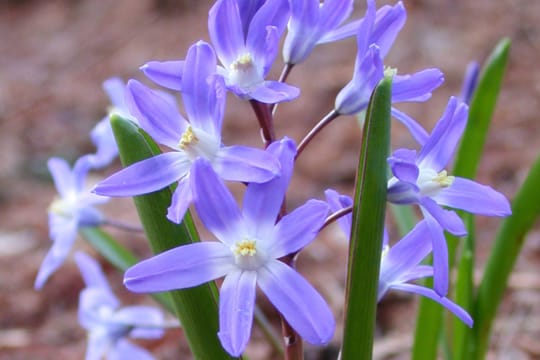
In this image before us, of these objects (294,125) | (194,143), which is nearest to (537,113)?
(294,125)

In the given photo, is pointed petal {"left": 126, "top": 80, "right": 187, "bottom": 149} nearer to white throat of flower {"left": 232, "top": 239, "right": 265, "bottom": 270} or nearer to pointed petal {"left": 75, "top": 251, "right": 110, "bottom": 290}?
white throat of flower {"left": 232, "top": 239, "right": 265, "bottom": 270}

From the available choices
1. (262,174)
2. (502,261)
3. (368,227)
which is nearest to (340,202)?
(368,227)

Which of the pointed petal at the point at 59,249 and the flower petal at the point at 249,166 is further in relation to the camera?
the pointed petal at the point at 59,249

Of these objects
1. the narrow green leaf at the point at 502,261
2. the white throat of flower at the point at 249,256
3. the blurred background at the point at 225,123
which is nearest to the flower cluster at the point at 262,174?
the white throat of flower at the point at 249,256

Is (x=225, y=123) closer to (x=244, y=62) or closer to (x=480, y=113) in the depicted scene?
(x=480, y=113)

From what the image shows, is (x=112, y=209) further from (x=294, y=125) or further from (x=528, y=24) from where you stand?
(x=528, y=24)

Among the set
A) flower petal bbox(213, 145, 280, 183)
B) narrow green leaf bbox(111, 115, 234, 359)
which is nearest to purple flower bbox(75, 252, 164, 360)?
narrow green leaf bbox(111, 115, 234, 359)

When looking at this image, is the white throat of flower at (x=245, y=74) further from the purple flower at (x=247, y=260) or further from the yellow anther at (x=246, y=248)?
the yellow anther at (x=246, y=248)
